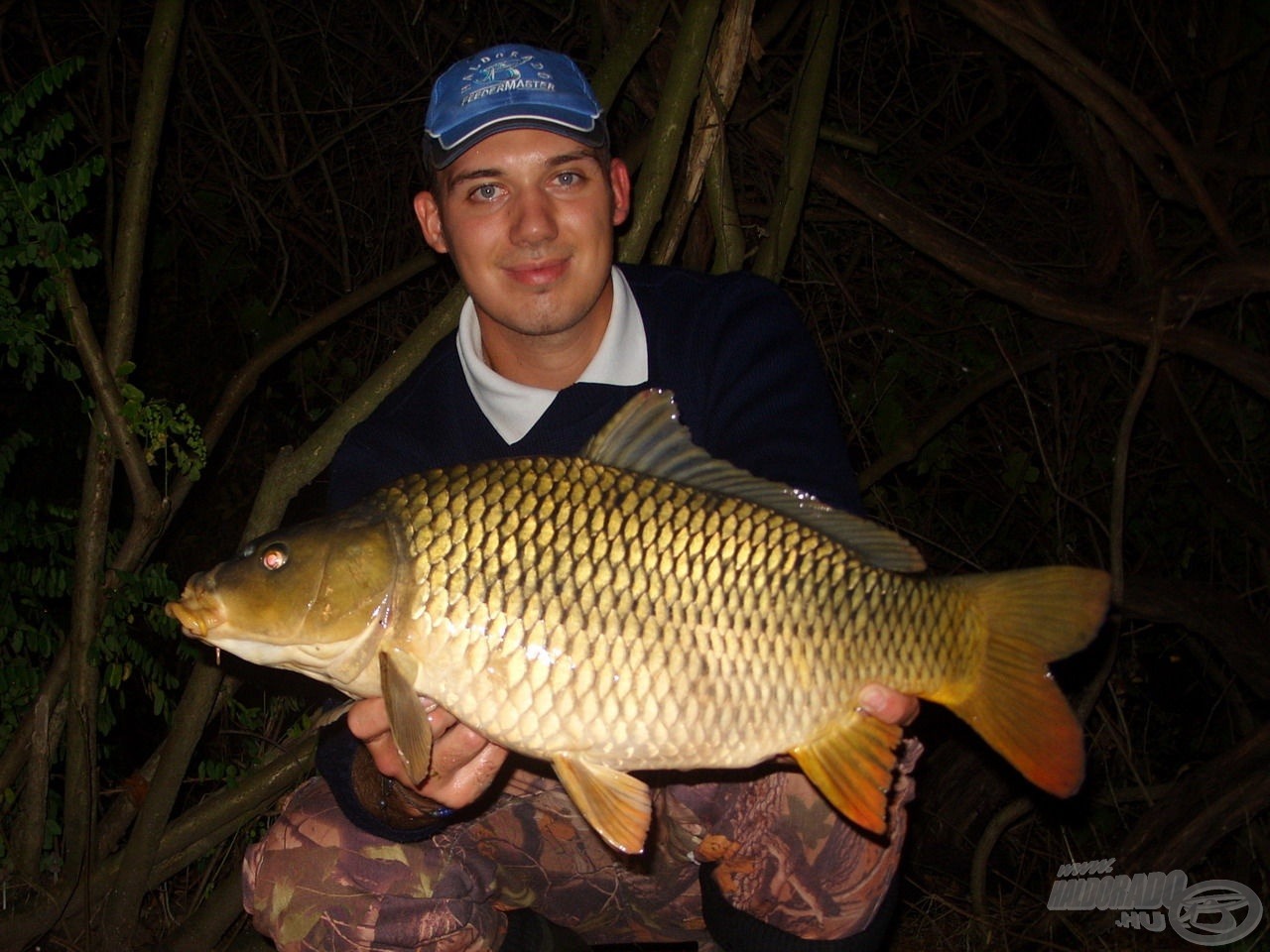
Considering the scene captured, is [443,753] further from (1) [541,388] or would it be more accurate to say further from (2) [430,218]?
(2) [430,218]

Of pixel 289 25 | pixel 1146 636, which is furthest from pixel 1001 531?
pixel 289 25

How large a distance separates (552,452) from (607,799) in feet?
2.36

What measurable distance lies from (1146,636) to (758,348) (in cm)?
266

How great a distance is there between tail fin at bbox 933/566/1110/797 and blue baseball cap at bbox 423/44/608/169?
41.6 inches

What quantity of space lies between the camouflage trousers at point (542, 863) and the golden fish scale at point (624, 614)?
51cm

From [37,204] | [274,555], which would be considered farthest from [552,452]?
[37,204]

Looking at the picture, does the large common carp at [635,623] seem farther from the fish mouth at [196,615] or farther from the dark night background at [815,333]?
the dark night background at [815,333]

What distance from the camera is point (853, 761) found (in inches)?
52.0

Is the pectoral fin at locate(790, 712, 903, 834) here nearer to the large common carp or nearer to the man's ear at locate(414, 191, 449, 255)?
the large common carp

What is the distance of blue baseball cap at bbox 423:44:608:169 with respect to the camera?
5.88 feet

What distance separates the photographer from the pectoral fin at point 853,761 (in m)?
1.32

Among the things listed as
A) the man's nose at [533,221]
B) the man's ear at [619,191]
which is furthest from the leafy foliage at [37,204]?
the man's ear at [619,191]

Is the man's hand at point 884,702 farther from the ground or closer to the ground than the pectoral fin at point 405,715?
closer to the ground

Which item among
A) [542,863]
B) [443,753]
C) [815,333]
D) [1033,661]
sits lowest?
[542,863]
